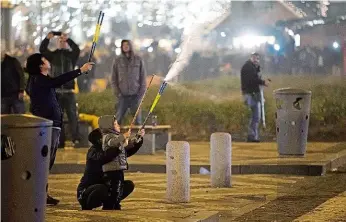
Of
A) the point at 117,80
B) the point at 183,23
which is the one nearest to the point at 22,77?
the point at 117,80

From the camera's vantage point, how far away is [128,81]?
20.8 m

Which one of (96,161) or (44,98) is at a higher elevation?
(44,98)

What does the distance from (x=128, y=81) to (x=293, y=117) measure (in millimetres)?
3413

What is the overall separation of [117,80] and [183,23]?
343 inches

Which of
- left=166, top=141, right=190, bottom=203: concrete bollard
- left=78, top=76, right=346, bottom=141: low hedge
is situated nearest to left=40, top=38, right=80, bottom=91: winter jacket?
left=78, top=76, right=346, bottom=141: low hedge

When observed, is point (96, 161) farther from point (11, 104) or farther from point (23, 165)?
point (11, 104)

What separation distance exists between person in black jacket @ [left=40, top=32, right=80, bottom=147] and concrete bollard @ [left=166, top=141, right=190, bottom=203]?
235 inches

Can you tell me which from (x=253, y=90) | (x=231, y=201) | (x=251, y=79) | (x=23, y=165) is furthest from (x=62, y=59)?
(x=23, y=165)

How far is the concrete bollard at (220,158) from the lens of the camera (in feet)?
49.1

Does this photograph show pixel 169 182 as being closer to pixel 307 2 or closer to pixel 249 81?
pixel 249 81

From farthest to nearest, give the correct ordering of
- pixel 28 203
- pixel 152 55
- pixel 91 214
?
pixel 152 55 < pixel 91 214 < pixel 28 203

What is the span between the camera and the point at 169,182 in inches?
532

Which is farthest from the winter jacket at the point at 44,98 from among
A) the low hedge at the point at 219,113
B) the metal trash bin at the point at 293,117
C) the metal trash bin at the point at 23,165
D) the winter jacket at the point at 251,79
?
the winter jacket at the point at 251,79

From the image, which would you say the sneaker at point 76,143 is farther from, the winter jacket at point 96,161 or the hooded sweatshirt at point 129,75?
the winter jacket at point 96,161
